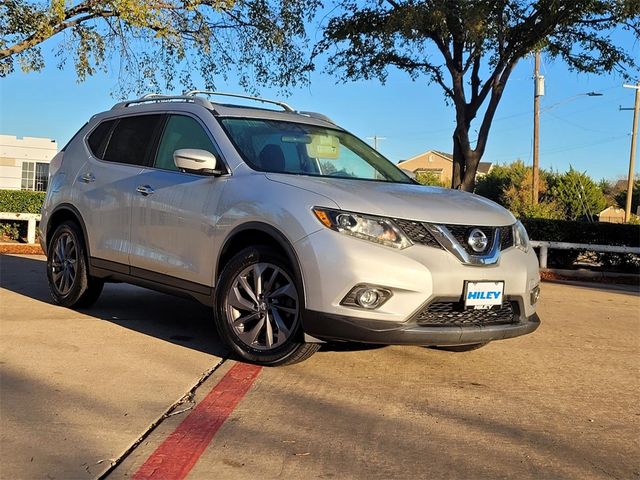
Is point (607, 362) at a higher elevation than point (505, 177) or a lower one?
lower

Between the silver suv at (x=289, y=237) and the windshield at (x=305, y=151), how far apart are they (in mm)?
15

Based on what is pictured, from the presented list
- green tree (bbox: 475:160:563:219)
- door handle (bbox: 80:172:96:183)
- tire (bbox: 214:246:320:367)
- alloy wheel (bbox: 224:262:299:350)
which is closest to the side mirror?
tire (bbox: 214:246:320:367)

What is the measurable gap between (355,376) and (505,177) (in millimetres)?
54464

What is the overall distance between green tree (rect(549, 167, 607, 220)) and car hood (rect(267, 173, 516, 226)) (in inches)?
1740

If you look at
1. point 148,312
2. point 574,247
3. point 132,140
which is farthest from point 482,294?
point 574,247

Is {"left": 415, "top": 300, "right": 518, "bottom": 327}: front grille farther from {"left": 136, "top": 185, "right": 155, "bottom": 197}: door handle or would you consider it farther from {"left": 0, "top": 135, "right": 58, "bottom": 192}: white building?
{"left": 0, "top": 135, "right": 58, "bottom": 192}: white building

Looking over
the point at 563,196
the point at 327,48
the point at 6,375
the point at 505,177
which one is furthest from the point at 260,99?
the point at 505,177

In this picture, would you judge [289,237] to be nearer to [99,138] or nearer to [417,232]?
[417,232]

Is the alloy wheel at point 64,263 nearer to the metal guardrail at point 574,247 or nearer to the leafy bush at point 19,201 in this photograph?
the leafy bush at point 19,201

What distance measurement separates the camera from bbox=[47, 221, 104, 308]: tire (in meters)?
5.99

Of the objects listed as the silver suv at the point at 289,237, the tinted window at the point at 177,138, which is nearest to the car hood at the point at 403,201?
the silver suv at the point at 289,237

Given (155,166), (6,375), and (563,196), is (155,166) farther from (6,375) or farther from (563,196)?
(563,196)

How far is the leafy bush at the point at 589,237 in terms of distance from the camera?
1304cm

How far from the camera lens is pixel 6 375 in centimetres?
404
